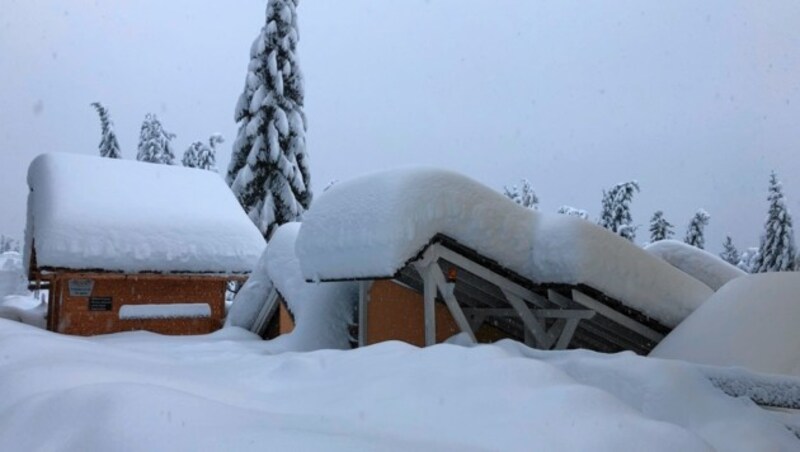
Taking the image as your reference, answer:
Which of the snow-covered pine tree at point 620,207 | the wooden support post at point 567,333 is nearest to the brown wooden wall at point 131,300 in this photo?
the wooden support post at point 567,333

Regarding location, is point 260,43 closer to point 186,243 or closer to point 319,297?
point 186,243

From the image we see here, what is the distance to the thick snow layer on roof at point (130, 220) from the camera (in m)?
15.2

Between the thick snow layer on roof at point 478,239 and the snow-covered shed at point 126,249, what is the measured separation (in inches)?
305

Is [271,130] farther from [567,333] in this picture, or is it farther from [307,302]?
[567,333]

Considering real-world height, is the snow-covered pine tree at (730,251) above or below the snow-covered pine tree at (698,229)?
below

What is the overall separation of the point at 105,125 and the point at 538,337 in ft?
112

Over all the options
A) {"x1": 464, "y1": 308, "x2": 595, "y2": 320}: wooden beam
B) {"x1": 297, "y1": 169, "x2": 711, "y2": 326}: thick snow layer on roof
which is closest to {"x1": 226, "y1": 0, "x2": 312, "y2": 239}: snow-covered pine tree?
{"x1": 464, "y1": 308, "x2": 595, "y2": 320}: wooden beam

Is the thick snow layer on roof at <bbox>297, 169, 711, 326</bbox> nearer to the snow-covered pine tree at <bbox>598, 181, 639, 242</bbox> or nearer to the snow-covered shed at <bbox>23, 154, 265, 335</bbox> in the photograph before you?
the snow-covered shed at <bbox>23, 154, 265, 335</bbox>

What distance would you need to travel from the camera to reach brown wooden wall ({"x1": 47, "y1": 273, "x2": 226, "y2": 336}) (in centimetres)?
1554

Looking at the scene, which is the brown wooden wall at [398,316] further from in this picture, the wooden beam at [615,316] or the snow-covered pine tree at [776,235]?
the snow-covered pine tree at [776,235]

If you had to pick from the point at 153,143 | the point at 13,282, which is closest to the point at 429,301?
the point at 153,143

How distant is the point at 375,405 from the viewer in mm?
4117

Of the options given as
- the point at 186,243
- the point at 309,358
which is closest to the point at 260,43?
the point at 186,243

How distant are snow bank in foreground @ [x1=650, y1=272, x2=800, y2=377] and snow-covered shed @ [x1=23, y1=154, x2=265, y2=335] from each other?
1175cm
